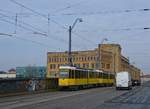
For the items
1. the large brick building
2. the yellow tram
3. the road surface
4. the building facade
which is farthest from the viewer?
the large brick building

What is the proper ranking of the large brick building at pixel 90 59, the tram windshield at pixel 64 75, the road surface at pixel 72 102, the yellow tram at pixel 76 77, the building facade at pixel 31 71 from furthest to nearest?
the large brick building at pixel 90 59, the building facade at pixel 31 71, the tram windshield at pixel 64 75, the yellow tram at pixel 76 77, the road surface at pixel 72 102

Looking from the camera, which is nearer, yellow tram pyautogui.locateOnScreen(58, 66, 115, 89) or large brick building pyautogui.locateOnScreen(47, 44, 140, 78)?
yellow tram pyautogui.locateOnScreen(58, 66, 115, 89)

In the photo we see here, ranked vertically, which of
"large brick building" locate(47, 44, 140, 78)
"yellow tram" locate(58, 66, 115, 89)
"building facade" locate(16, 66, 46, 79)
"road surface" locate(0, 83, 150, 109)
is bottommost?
"road surface" locate(0, 83, 150, 109)


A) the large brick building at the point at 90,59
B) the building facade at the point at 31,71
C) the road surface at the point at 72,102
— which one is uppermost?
the large brick building at the point at 90,59

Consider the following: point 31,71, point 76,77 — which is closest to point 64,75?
point 76,77

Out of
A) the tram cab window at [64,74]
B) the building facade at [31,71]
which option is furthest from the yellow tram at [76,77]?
the building facade at [31,71]

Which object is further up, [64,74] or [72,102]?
[64,74]

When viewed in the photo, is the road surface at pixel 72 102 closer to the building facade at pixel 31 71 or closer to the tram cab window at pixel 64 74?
the tram cab window at pixel 64 74

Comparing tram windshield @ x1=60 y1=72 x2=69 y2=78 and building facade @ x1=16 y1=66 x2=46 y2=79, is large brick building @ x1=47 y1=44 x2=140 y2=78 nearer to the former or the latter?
building facade @ x1=16 y1=66 x2=46 y2=79

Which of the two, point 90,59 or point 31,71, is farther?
point 90,59

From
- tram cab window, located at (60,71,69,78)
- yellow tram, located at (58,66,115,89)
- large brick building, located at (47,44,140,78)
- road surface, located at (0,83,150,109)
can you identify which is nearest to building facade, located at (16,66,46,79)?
large brick building, located at (47,44,140,78)

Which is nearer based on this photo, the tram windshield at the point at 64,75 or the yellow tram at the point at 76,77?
the yellow tram at the point at 76,77

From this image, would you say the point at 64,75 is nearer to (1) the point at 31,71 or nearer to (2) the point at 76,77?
(2) the point at 76,77

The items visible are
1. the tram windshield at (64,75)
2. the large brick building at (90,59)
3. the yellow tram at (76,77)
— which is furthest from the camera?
the large brick building at (90,59)
